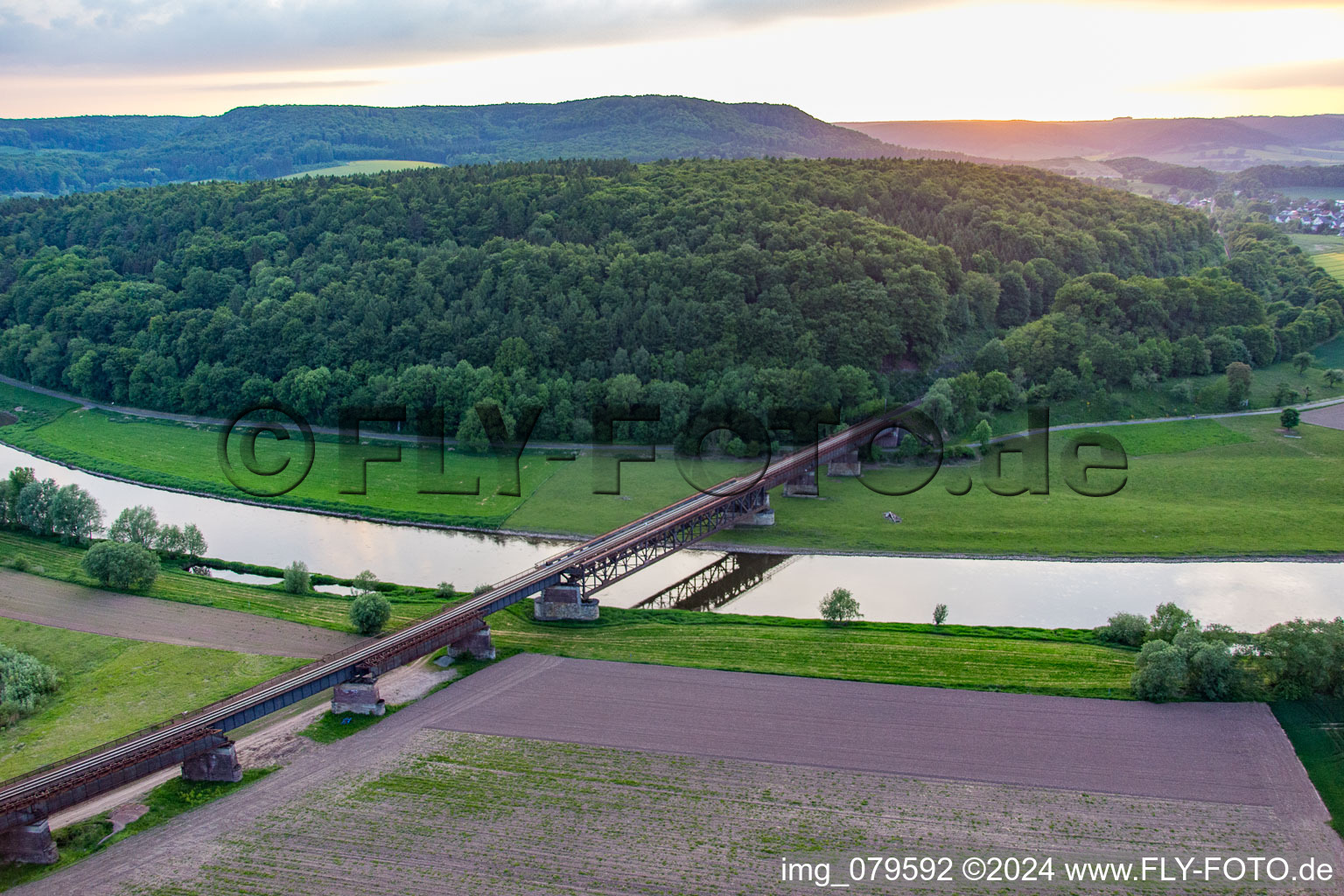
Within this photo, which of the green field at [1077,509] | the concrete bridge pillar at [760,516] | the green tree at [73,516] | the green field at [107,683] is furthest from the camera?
A: the concrete bridge pillar at [760,516]

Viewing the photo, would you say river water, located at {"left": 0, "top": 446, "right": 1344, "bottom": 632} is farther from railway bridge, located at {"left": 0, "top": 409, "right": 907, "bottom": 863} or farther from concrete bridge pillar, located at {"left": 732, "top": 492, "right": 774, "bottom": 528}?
concrete bridge pillar, located at {"left": 732, "top": 492, "right": 774, "bottom": 528}

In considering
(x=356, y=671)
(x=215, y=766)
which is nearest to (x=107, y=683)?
(x=215, y=766)

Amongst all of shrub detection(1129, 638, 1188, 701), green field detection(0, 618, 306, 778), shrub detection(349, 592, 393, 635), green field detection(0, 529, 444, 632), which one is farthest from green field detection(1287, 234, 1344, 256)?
green field detection(0, 618, 306, 778)

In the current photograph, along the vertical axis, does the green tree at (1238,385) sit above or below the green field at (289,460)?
above

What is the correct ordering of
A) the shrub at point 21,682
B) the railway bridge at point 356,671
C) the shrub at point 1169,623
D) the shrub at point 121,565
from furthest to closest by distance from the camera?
the shrub at point 121,565 < the shrub at point 1169,623 < the shrub at point 21,682 < the railway bridge at point 356,671

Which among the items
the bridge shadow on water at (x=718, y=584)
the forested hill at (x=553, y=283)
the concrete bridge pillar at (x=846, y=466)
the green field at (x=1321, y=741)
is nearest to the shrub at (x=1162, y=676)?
the green field at (x=1321, y=741)

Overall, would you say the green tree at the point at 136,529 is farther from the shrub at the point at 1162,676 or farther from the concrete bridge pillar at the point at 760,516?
the shrub at the point at 1162,676

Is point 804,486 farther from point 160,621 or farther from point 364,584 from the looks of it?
point 160,621

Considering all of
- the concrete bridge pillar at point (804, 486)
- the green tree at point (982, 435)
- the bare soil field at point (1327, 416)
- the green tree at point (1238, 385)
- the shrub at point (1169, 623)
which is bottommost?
the shrub at point (1169, 623)
